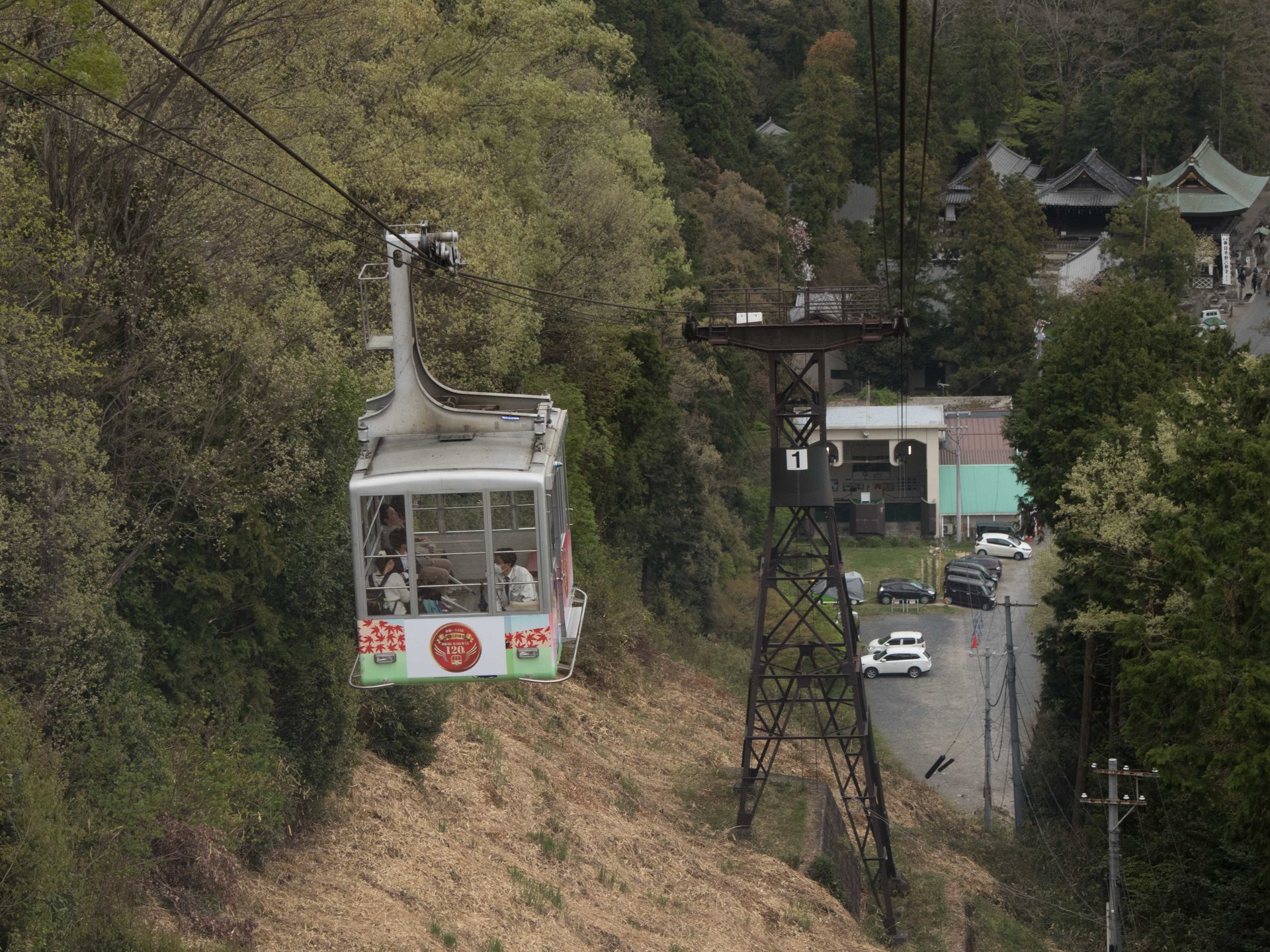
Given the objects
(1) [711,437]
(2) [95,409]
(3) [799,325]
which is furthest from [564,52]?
(2) [95,409]

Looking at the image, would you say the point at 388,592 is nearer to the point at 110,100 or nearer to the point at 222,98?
the point at 110,100

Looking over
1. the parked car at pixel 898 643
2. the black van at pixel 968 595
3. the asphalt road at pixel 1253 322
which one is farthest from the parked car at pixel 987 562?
the asphalt road at pixel 1253 322

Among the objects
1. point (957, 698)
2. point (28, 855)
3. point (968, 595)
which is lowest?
point (957, 698)

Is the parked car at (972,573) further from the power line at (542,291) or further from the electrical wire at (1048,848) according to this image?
the power line at (542,291)

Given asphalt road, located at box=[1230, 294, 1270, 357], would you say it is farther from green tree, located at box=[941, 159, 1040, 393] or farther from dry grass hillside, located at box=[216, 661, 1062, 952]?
dry grass hillside, located at box=[216, 661, 1062, 952]

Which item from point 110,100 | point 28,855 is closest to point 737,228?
point 110,100

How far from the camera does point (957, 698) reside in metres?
53.9

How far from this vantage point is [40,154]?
799 inches

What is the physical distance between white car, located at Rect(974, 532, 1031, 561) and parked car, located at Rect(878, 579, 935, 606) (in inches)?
289

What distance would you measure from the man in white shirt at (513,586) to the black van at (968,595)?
5136 cm

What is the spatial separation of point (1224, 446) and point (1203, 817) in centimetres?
895

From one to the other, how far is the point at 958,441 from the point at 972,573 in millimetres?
11460

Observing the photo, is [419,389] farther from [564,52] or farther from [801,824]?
[564,52]

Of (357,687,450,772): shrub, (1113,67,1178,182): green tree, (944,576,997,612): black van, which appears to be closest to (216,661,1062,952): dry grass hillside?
(357,687,450,772): shrub
